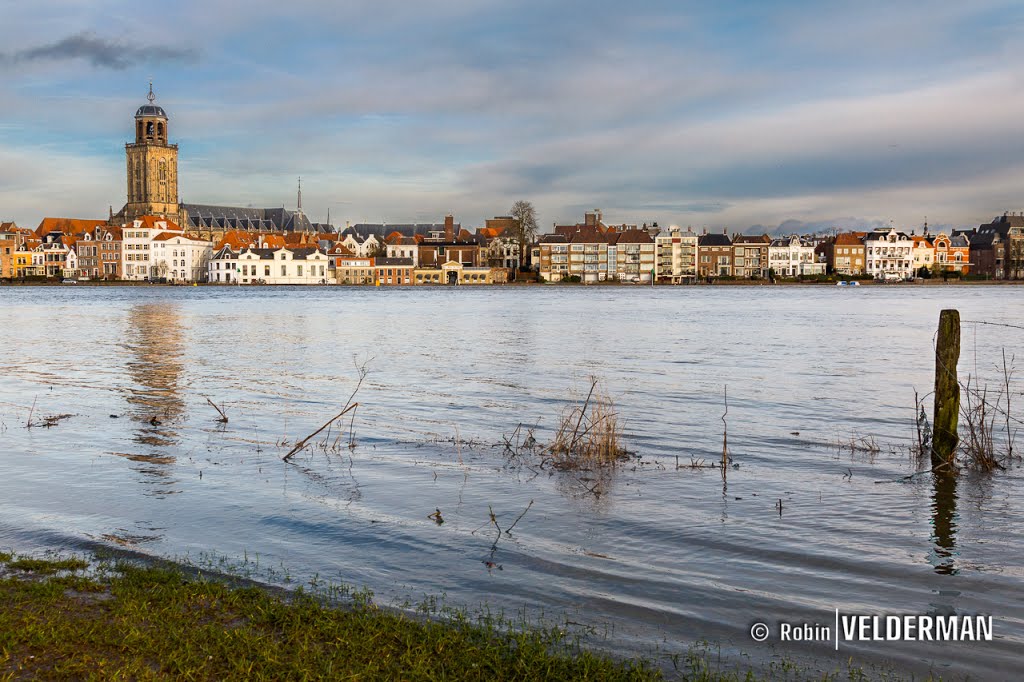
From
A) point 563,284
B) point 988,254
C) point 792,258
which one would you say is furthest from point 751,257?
point 988,254

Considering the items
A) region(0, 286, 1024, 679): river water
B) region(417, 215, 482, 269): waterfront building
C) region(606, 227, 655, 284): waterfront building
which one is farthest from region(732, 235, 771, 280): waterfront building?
region(0, 286, 1024, 679): river water

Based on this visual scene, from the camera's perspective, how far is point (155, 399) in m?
19.3

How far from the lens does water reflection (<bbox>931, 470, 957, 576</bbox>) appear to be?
819cm

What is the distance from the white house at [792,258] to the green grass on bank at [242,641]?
184 metres

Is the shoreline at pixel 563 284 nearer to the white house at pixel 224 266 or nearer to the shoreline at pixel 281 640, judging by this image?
the white house at pixel 224 266

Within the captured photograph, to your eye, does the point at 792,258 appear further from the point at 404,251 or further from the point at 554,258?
the point at 404,251

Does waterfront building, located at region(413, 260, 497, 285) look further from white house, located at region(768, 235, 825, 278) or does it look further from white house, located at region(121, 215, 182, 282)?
white house, located at region(768, 235, 825, 278)

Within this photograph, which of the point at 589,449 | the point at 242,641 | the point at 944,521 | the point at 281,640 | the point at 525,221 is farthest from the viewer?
the point at 525,221

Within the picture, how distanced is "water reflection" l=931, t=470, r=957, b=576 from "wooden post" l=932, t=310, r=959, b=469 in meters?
0.36

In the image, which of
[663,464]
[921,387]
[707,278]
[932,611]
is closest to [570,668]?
[932,611]

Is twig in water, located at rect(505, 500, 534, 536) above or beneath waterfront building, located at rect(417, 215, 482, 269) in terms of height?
beneath

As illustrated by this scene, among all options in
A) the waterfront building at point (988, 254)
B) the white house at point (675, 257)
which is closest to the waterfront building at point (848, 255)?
the waterfront building at point (988, 254)

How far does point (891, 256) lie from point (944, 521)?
184056 mm

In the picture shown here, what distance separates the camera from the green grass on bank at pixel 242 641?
17.2 feet
